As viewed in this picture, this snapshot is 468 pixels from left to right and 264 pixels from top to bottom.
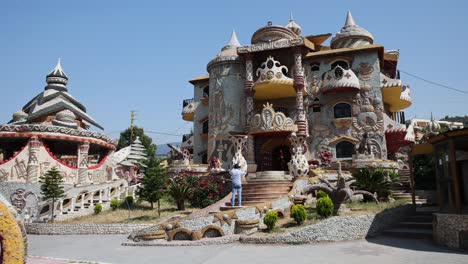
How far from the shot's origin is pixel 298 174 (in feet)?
56.7

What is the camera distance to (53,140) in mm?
23750

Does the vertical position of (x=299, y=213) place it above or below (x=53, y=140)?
below

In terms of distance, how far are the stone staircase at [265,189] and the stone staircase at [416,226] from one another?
5.25 m

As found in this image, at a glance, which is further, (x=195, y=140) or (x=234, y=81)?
(x=195, y=140)

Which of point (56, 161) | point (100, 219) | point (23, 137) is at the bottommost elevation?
point (100, 219)

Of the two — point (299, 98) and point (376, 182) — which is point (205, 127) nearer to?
point (299, 98)

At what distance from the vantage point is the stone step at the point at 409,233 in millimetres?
10328

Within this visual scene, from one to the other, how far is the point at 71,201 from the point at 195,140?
43.9 feet

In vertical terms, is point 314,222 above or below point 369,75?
below

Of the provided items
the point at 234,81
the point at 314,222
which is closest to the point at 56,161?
the point at 234,81

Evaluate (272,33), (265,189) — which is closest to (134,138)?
(272,33)

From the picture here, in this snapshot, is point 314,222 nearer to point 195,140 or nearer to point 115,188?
point 115,188

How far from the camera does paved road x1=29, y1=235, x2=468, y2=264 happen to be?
8.07m

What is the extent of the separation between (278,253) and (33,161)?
17.3 meters
